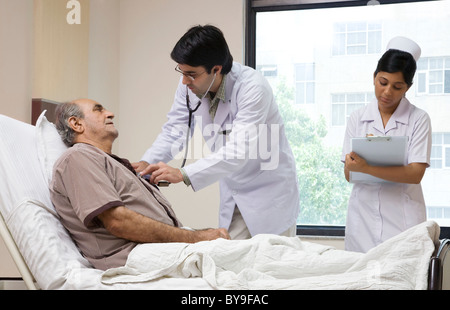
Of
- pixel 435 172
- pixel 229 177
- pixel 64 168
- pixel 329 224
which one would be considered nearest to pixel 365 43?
pixel 435 172

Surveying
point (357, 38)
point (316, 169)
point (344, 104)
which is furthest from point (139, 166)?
point (357, 38)

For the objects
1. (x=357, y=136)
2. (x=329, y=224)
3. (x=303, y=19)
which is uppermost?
(x=303, y=19)

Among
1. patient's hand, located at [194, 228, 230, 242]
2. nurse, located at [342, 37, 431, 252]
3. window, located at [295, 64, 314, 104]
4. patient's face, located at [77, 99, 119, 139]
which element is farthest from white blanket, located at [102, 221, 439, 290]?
window, located at [295, 64, 314, 104]

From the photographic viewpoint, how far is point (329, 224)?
3.93 m

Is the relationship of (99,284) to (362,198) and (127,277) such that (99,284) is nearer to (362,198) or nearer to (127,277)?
(127,277)

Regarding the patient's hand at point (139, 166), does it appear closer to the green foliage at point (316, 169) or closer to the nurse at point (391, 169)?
the nurse at point (391, 169)

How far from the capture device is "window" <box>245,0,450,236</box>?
3.75 m

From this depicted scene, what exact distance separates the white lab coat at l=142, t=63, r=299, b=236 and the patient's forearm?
1.65ft

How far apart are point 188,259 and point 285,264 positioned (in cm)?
25

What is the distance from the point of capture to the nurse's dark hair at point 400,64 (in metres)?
2.36

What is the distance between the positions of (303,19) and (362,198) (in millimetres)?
1962

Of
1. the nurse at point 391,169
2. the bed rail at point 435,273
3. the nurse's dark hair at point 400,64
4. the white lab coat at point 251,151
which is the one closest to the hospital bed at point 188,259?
the bed rail at point 435,273

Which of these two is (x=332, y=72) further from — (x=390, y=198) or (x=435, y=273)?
(x=435, y=273)

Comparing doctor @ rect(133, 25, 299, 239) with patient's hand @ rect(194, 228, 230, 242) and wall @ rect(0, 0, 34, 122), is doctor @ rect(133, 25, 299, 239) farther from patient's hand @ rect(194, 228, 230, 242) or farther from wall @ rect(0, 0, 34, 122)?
wall @ rect(0, 0, 34, 122)
